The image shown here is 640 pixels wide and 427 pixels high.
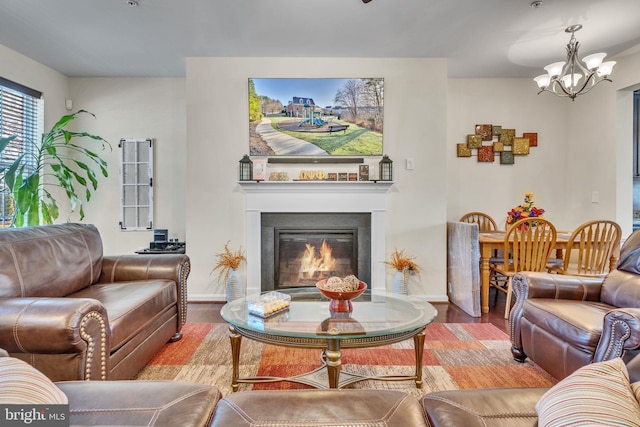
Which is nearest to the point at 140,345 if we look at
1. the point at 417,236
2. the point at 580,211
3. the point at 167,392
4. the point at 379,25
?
the point at 167,392

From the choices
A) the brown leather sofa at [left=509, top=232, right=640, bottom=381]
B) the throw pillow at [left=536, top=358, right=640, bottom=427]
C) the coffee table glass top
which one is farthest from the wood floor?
the throw pillow at [left=536, top=358, right=640, bottom=427]

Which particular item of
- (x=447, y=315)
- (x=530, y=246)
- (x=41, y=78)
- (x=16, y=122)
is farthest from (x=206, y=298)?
(x=530, y=246)

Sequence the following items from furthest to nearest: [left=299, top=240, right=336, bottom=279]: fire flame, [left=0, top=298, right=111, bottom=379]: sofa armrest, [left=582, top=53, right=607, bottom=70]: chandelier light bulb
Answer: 1. [left=299, top=240, right=336, bottom=279]: fire flame
2. [left=582, top=53, right=607, bottom=70]: chandelier light bulb
3. [left=0, top=298, right=111, bottom=379]: sofa armrest

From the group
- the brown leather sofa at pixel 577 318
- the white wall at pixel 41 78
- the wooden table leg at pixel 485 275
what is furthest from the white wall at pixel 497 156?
the white wall at pixel 41 78

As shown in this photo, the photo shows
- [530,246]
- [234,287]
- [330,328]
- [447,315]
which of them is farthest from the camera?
[234,287]

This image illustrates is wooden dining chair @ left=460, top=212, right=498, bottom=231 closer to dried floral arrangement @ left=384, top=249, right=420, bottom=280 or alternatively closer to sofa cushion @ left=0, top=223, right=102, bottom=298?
dried floral arrangement @ left=384, top=249, right=420, bottom=280

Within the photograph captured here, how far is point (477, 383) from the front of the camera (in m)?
2.01

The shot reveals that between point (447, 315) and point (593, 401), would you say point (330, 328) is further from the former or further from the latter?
point (447, 315)

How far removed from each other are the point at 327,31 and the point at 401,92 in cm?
108

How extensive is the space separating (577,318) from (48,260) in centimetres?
311

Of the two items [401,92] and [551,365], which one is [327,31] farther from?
[551,365]

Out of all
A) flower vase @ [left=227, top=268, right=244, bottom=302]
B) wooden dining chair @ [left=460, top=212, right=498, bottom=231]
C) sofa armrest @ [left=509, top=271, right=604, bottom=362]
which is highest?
wooden dining chair @ [left=460, top=212, right=498, bottom=231]

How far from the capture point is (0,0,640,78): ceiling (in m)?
2.69

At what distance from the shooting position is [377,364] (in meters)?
2.24
